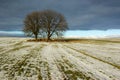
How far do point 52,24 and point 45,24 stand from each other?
10.3ft

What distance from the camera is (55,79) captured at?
417 inches

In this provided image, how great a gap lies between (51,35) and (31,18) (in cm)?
1197

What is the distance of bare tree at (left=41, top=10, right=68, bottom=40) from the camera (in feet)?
228

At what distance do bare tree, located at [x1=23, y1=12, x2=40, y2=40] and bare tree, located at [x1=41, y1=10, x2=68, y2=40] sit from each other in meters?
2.47

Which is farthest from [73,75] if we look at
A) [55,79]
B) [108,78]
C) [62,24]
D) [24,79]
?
[62,24]

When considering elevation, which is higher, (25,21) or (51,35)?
(25,21)

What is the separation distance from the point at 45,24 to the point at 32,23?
6189mm

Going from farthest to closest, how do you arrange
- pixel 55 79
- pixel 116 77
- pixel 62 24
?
pixel 62 24
pixel 116 77
pixel 55 79

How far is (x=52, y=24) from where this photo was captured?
70.2 m

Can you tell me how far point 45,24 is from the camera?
70062 millimetres

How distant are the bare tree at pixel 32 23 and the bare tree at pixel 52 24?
2.47 m

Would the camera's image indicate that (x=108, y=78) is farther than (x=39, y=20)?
No

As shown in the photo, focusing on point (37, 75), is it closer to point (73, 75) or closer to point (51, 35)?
point (73, 75)

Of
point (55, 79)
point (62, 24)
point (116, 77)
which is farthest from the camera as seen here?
point (62, 24)
